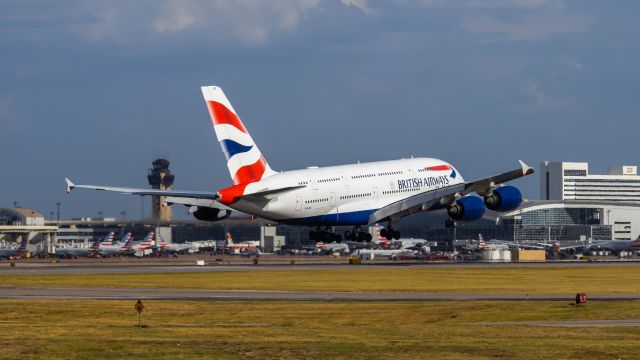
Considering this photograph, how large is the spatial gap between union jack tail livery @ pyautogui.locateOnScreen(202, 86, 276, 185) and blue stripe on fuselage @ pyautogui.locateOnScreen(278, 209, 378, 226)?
5223 millimetres

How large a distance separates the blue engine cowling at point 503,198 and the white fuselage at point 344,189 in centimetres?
562

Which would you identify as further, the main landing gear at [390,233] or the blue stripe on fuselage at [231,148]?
the main landing gear at [390,233]

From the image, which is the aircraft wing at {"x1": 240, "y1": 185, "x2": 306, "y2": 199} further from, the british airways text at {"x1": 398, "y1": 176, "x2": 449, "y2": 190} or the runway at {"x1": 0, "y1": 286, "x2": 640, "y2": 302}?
the british airways text at {"x1": 398, "y1": 176, "x2": 449, "y2": 190}

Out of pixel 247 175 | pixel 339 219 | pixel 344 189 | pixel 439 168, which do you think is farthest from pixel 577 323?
pixel 439 168

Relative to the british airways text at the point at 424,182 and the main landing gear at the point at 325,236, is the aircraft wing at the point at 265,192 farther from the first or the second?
the british airways text at the point at 424,182

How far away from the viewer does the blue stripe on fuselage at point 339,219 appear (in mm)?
97500

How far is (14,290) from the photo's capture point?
89000mm

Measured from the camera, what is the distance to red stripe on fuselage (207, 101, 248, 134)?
93.9 metres

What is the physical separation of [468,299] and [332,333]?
24086 millimetres

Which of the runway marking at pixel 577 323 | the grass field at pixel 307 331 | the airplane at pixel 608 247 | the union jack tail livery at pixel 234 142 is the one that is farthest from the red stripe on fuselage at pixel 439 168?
the airplane at pixel 608 247

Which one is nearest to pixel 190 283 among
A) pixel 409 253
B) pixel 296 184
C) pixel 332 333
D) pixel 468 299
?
pixel 296 184

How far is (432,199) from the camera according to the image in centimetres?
10212

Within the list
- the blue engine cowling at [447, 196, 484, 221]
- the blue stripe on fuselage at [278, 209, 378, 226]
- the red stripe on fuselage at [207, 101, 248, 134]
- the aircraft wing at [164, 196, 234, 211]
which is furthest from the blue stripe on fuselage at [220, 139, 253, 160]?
the blue engine cowling at [447, 196, 484, 221]

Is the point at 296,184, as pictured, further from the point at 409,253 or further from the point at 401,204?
the point at 409,253
